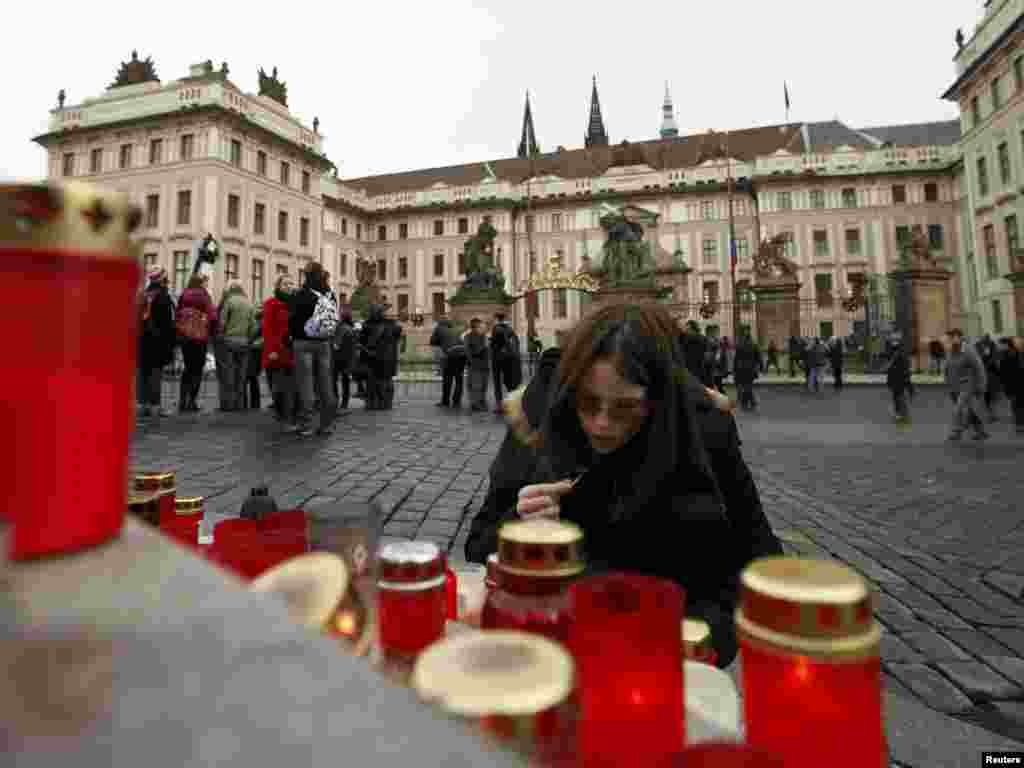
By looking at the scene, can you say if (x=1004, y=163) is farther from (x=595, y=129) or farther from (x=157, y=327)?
(x=595, y=129)

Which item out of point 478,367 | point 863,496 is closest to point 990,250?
point 478,367

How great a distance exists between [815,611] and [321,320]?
6.28 meters

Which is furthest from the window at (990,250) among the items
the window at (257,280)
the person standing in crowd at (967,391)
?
the window at (257,280)

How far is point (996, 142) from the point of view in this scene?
2628 cm

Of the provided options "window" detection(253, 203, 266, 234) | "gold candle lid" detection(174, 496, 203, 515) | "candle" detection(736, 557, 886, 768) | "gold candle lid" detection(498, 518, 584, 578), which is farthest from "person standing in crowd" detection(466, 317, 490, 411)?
"window" detection(253, 203, 266, 234)

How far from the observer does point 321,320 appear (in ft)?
20.4

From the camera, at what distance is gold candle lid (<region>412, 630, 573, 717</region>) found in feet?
1.10

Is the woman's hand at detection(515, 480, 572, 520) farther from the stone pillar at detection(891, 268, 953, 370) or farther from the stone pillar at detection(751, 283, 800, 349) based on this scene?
the stone pillar at detection(751, 283, 800, 349)

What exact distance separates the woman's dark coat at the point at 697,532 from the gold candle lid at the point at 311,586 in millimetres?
654

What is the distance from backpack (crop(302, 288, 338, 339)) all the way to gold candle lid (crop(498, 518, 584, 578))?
607cm

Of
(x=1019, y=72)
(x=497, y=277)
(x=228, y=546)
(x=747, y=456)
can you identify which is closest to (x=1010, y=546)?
(x=747, y=456)

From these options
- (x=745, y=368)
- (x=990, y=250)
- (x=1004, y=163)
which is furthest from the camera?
(x=990, y=250)

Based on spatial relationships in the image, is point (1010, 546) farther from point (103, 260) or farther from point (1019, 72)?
point (1019, 72)

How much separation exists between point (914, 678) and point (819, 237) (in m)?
43.8
